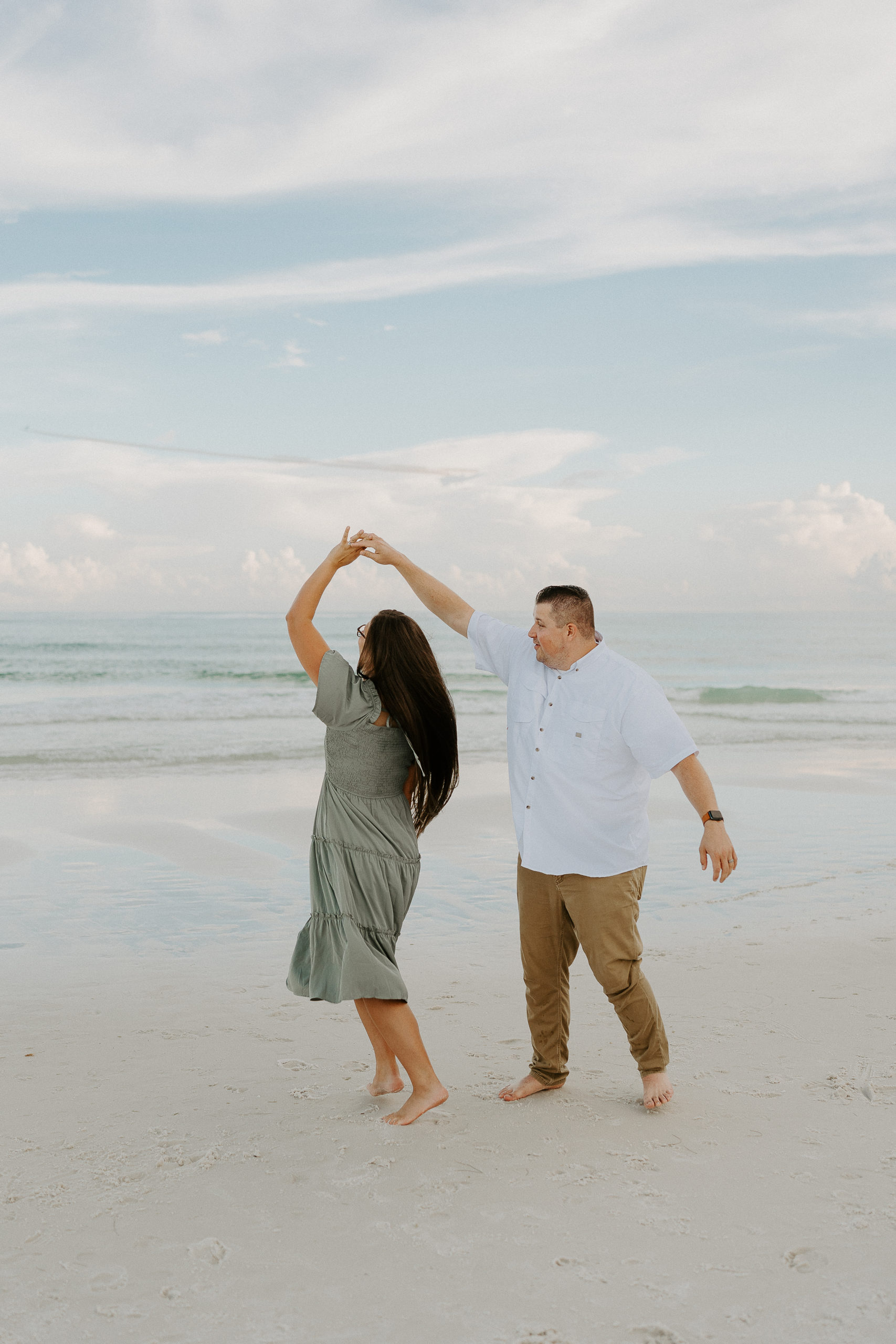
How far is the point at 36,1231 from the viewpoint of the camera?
3084mm

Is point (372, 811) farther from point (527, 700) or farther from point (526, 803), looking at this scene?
point (527, 700)

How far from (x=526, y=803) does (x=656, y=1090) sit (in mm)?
1177

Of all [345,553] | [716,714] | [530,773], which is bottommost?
[716,714]

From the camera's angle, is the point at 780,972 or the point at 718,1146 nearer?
the point at 718,1146

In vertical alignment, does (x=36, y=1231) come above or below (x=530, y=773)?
below

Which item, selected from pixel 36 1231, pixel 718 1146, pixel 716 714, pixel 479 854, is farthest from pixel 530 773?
pixel 716 714

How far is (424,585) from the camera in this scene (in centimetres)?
420

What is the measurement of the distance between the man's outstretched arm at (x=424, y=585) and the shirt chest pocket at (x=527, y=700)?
1.17 feet

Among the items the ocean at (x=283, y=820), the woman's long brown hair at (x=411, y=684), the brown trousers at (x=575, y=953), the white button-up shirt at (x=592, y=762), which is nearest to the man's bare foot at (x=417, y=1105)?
the brown trousers at (x=575, y=953)

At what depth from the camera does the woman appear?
377cm

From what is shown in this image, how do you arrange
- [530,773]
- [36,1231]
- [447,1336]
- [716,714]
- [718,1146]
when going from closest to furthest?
[447,1336], [36,1231], [718,1146], [530,773], [716,714]

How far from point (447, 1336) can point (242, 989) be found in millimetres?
3094

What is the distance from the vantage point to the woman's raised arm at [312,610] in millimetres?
3838

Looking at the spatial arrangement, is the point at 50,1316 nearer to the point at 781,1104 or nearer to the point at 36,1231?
the point at 36,1231
